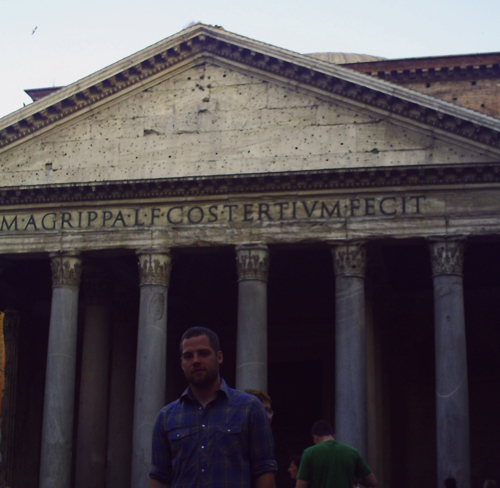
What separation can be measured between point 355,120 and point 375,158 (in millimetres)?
931

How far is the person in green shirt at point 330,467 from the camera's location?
641cm

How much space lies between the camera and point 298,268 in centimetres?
2266

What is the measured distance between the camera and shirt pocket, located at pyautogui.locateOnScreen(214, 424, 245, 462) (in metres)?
3.82

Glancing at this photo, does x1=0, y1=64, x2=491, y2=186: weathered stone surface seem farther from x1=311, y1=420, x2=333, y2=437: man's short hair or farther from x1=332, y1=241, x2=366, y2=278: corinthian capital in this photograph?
x1=311, y1=420, x2=333, y2=437: man's short hair

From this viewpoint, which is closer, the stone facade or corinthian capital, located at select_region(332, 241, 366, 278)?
the stone facade

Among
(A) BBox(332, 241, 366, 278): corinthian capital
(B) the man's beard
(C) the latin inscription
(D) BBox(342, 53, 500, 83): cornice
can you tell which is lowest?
(B) the man's beard

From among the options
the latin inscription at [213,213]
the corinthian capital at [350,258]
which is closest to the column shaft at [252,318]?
the latin inscription at [213,213]

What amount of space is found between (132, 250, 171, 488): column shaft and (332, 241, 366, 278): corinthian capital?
3382 millimetres

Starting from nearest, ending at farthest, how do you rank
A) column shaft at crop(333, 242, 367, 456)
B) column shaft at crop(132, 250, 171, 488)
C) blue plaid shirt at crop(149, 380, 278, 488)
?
blue plaid shirt at crop(149, 380, 278, 488)
column shaft at crop(333, 242, 367, 456)
column shaft at crop(132, 250, 171, 488)

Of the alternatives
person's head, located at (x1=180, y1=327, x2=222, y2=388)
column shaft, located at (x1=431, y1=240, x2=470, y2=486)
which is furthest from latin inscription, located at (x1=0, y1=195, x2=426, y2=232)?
person's head, located at (x1=180, y1=327, x2=222, y2=388)

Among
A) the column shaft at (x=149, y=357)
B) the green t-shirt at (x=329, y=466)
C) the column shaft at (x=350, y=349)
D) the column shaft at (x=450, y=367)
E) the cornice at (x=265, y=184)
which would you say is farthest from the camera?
the cornice at (x=265, y=184)

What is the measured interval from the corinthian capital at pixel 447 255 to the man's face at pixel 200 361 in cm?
1272

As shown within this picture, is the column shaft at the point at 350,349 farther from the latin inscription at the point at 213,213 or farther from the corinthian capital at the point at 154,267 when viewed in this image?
the corinthian capital at the point at 154,267

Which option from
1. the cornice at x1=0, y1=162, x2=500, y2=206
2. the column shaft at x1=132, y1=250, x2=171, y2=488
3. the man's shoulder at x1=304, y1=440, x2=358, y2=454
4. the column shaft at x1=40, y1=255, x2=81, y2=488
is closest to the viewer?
the man's shoulder at x1=304, y1=440, x2=358, y2=454
